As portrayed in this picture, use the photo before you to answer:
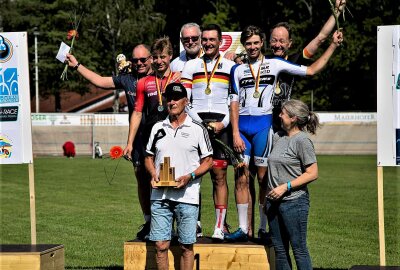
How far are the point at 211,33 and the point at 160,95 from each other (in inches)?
35.3

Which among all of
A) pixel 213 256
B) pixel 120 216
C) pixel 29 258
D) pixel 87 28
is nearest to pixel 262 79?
pixel 213 256

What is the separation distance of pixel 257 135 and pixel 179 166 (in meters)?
1.20

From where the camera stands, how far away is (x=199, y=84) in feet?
31.9

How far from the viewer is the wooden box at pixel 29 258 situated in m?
9.31

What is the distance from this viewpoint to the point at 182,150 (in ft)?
29.1

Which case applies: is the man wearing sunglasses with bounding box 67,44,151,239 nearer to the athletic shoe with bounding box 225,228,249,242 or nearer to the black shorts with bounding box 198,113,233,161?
the black shorts with bounding box 198,113,233,161

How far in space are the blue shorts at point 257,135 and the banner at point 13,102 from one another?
2577mm

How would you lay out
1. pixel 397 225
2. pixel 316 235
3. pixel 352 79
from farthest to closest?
1. pixel 352 79
2. pixel 397 225
3. pixel 316 235

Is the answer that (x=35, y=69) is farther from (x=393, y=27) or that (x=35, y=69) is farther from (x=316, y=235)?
(x=393, y=27)

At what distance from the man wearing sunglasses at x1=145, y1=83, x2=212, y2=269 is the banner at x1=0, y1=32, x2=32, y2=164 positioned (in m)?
2.05

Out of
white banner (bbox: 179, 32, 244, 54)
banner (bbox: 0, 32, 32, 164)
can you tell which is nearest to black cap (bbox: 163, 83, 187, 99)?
banner (bbox: 0, 32, 32, 164)

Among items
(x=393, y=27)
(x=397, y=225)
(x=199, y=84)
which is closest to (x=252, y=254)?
(x=199, y=84)

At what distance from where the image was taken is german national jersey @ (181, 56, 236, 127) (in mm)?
9688

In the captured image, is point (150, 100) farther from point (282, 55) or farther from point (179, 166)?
point (282, 55)
